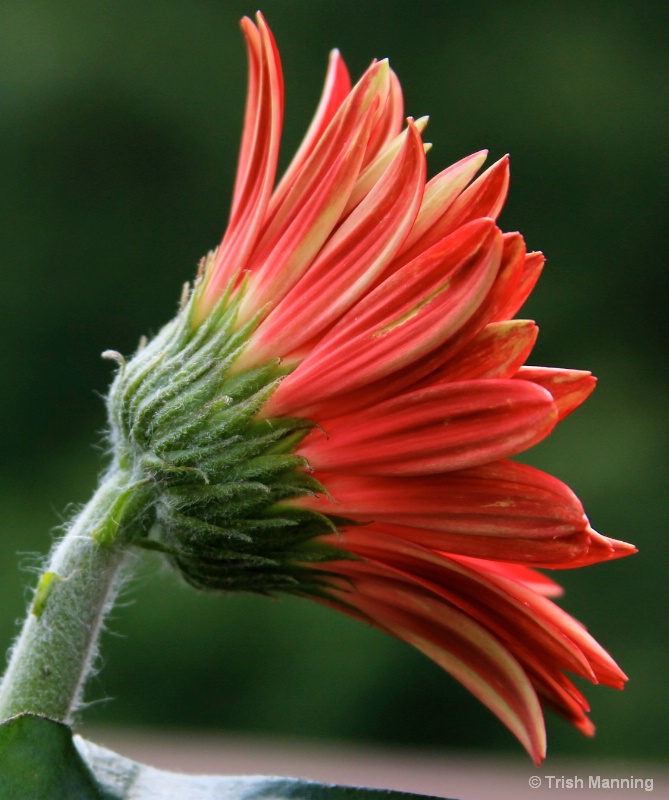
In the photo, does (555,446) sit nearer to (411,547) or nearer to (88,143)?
(88,143)

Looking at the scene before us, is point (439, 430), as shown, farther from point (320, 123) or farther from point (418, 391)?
point (320, 123)

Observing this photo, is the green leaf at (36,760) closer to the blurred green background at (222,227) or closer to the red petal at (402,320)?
the red petal at (402,320)
